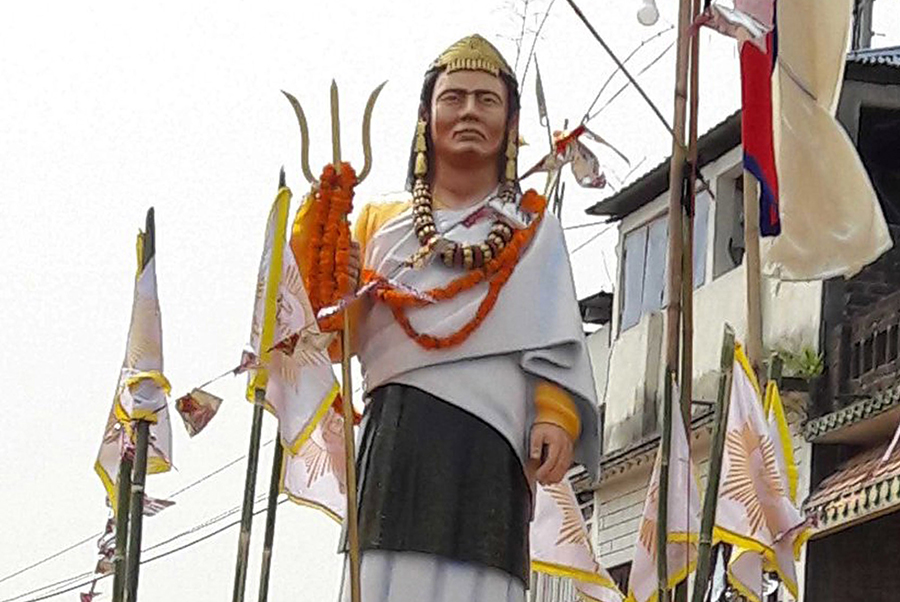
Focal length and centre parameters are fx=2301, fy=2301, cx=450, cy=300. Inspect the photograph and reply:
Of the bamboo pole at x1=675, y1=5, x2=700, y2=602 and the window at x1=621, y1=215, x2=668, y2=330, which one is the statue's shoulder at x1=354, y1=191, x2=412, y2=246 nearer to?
the bamboo pole at x1=675, y1=5, x2=700, y2=602

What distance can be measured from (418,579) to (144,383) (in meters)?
0.72

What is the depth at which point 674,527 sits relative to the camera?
520 cm

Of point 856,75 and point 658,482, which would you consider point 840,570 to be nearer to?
point 856,75

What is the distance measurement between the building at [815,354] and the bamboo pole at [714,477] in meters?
6.24

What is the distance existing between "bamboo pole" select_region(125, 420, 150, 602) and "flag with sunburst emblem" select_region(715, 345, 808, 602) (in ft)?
4.40

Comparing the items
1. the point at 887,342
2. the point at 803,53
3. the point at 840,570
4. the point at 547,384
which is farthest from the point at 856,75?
the point at 547,384

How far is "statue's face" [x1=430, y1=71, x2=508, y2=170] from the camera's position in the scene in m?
5.19

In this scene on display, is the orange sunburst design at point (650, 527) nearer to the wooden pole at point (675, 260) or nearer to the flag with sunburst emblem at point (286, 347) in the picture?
the wooden pole at point (675, 260)

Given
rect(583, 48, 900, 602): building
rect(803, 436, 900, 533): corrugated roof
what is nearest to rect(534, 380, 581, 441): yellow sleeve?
rect(803, 436, 900, 533): corrugated roof

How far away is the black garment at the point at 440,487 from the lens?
4918mm

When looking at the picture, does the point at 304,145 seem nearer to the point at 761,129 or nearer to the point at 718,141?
the point at 761,129

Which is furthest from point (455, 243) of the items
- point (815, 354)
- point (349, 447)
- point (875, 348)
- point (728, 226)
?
point (728, 226)

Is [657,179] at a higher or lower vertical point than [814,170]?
higher

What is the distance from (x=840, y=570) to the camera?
13.5m
